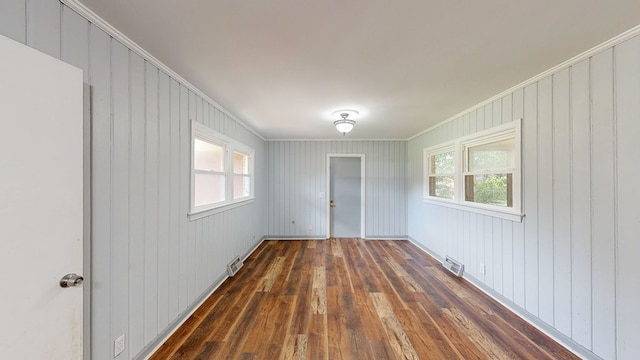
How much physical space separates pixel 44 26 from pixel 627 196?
3.64 meters

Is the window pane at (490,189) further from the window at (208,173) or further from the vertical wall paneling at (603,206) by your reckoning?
the window at (208,173)

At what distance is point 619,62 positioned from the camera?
156 cm

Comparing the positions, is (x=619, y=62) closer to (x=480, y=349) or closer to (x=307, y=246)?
(x=480, y=349)

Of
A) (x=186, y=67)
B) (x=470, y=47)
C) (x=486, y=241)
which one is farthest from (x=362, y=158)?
(x=186, y=67)

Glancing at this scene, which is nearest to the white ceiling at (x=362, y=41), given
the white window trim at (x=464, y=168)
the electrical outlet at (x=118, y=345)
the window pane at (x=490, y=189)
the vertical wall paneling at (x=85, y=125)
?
the vertical wall paneling at (x=85, y=125)

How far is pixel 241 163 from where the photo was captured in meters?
4.14

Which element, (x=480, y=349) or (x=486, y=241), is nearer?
(x=480, y=349)

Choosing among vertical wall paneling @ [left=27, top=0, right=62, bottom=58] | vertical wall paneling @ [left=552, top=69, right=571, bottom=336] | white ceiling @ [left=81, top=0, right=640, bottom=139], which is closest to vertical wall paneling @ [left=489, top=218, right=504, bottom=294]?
vertical wall paneling @ [left=552, top=69, right=571, bottom=336]

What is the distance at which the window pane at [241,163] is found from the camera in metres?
3.87

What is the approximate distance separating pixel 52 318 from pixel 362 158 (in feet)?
16.4

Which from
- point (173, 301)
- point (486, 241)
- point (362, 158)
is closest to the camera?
point (173, 301)

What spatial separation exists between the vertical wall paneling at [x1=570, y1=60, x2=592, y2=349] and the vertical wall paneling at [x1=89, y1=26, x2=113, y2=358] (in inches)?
137

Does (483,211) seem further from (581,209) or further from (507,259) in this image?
(581,209)

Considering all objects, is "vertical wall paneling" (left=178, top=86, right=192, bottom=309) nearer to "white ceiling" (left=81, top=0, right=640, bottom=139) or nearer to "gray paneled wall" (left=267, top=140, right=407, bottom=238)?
"white ceiling" (left=81, top=0, right=640, bottom=139)
